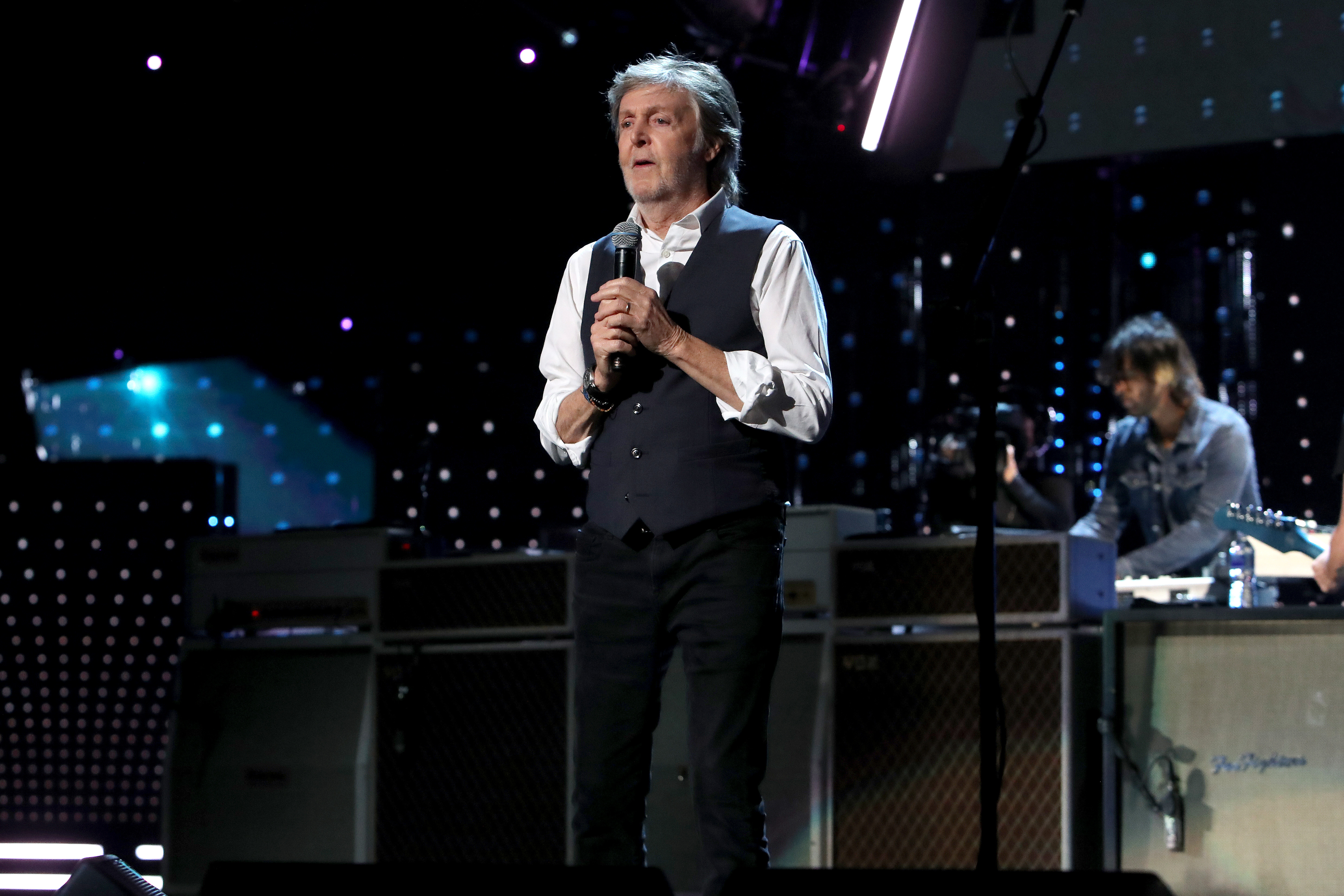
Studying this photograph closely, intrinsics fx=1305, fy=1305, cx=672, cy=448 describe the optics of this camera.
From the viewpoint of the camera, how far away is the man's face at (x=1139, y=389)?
4.44 meters

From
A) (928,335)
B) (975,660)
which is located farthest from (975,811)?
(928,335)

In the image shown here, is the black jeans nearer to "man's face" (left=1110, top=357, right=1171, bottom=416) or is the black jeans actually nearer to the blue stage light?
"man's face" (left=1110, top=357, right=1171, bottom=416)

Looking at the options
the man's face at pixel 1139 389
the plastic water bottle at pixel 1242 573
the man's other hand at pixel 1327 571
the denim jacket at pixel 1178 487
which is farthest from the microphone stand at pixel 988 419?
the man's face at pixel 1139 389

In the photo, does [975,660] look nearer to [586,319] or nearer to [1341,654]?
[1341,654]

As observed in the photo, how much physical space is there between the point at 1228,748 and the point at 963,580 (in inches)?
27.5

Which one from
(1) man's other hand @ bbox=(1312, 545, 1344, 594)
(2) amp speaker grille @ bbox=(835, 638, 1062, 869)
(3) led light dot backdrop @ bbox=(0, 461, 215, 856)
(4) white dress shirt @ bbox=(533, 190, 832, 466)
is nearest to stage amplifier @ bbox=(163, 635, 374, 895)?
(3) led light dot backdrop @ bbox=(0, 461, 215, 856)

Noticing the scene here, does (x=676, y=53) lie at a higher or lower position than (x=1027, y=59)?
lower

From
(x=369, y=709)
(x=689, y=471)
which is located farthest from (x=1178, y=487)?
(x=689, y=471)

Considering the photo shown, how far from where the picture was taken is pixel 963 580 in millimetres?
3207

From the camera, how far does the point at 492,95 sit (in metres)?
4.96

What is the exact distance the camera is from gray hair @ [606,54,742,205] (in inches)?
84.7

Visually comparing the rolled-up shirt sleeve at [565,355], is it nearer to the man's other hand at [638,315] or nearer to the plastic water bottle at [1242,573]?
the man's other hand at [638,315]

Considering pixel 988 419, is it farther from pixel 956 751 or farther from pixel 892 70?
pixel 892 70

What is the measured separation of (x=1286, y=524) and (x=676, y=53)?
2044 mm
